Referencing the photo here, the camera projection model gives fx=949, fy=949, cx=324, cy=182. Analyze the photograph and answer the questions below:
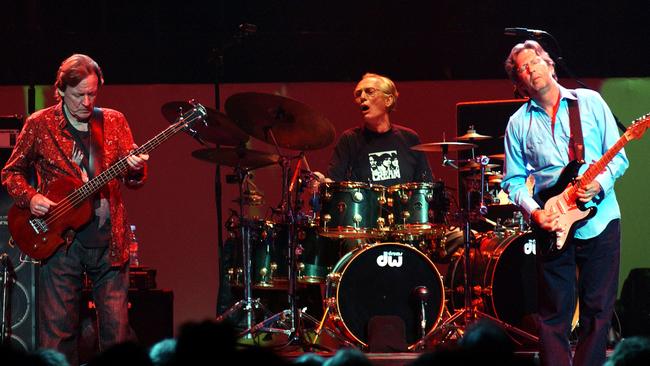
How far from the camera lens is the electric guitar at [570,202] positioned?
541 cm

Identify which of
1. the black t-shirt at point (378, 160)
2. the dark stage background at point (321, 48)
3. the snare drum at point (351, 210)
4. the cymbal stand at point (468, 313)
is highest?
the dark stage background at point (321, 48)

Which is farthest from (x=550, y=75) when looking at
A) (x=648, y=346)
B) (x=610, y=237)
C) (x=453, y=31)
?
(x=453, y=31)

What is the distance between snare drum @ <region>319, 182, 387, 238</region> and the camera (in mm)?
7840

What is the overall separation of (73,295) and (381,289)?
2997 mm

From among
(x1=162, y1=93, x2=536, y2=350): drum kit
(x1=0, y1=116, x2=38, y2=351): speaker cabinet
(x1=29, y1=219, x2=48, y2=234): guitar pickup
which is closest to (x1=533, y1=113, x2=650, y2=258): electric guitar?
(x1=162, y1=93, x2=536, y2=350): drum kit

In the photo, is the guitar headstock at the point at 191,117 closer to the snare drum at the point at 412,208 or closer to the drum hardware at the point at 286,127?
the drum hardware at the point at 286,127

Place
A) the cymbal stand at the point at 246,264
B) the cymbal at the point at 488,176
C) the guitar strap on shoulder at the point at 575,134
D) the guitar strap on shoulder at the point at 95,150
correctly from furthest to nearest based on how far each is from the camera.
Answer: the cymbal at the point at 488,176 → the cymbal stand at the point at 246,264 → the guitar strap on shoulder at the point at 95,150 → the guitar strap on shoulder at the point at 575,134

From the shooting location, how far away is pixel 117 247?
580cm

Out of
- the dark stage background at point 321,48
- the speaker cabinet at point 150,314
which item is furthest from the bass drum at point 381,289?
the dark stage background at point 321,48

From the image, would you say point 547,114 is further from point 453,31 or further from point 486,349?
point 453,31

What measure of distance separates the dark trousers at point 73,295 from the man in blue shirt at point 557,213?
8.27 feet

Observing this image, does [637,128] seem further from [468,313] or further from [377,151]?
[377,151]

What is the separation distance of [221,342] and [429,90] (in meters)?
8.63

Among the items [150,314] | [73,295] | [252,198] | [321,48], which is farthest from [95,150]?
[321,48]
